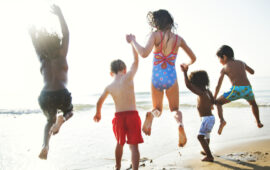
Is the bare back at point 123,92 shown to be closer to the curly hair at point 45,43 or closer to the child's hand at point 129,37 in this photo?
the child's hand at point 129,37

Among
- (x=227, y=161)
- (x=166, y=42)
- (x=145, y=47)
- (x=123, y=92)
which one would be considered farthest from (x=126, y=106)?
(x=227, y=161)

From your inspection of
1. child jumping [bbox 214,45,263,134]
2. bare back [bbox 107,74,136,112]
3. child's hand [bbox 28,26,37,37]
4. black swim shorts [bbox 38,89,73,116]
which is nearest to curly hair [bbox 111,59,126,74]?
bare back [bbox 107,74,136,112]

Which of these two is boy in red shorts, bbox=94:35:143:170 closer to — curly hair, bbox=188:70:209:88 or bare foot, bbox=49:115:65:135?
bare foot, bbox=49:115:65:135

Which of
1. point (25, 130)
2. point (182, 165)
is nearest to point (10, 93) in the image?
point (25, 130)

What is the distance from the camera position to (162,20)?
168 inches

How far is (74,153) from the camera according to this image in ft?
20.5

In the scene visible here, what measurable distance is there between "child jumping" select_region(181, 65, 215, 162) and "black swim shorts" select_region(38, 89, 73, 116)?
2497 mm

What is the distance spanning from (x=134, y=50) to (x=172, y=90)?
2.88 ft

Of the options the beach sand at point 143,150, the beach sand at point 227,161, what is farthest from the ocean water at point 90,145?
the beach sand at point 227,161

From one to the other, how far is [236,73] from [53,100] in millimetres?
3722

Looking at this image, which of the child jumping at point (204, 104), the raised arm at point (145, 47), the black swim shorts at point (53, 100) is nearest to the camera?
the black swim shorts at point (53, 100)

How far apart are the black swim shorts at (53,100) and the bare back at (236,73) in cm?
341

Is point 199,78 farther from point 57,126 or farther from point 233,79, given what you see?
Result: point 57,126

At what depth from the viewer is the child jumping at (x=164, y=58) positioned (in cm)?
421
